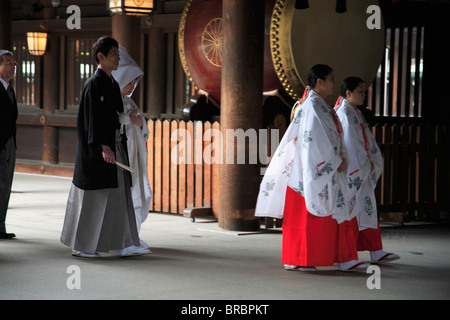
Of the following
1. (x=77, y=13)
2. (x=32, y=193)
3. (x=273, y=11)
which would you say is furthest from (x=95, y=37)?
(x=273, y=11)

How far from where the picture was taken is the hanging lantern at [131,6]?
26.8 ft

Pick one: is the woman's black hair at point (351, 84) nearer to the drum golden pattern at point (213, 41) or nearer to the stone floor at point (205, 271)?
the stone floor at point (205, 271)

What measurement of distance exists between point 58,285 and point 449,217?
542cm

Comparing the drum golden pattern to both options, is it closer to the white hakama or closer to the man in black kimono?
the man in black kimono

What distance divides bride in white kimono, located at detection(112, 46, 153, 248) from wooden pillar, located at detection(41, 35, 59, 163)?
310 inches

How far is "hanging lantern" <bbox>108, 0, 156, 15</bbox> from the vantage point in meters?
8.16

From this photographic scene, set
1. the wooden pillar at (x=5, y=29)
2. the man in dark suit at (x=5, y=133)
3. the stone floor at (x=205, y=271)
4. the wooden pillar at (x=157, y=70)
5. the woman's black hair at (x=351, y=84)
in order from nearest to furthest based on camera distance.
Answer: the stone floor at (x=205, y=271) < the woman's black hair at (x=351, y=84) < the man in dark suit at (x=5, y=133) < the wooden pillar at (x=5, y=29) < the wooden pillar at (x=157, y=70)

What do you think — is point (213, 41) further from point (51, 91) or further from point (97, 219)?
point (51, 91)

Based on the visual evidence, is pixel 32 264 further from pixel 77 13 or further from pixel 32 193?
pixel 77 13

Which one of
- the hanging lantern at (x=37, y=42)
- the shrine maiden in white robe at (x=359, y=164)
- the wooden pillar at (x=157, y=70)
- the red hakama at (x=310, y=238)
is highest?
the hanging lantern at (x=37, y=42)

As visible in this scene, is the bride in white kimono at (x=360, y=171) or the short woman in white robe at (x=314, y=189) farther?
the bride in white kimono at (x=360, y=171)

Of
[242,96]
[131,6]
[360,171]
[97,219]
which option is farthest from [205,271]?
[131,6]

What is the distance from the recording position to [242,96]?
24.5ft

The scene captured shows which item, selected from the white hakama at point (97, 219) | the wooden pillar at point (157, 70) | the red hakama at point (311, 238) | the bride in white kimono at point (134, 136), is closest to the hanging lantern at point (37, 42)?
the wooden pillar at point (157, 70)
